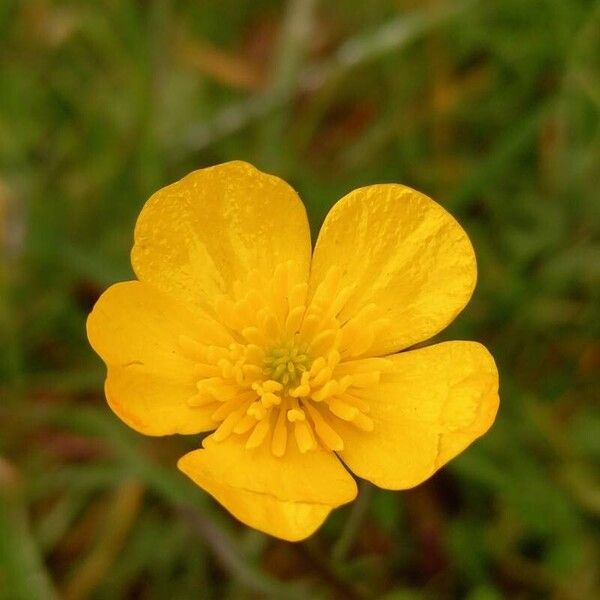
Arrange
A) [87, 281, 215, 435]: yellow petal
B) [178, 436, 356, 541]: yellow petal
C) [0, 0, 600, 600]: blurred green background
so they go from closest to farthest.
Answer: [178, 436, 356, 541]: yellow petal
[87, 281, 215, 435]: yellow petal
[0, 0, 600, 600]: blurred green background

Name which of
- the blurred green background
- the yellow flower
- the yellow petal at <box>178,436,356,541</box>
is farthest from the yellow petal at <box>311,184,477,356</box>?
the blurred green background

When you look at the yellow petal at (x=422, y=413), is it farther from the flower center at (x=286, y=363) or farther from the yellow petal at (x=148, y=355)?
the yellow petal at (x=148, y=355)

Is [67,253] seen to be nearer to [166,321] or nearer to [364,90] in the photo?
[166,321]

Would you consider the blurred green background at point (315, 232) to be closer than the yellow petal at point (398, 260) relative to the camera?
No

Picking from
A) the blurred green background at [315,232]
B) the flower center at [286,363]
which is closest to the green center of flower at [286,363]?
the flower center at [286,363]

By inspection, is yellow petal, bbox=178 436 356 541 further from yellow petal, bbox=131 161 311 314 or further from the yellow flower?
yellow petal, bbox=131 161 311 314

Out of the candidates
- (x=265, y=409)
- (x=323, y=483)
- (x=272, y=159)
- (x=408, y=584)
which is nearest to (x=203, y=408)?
(x=265, y=409)
